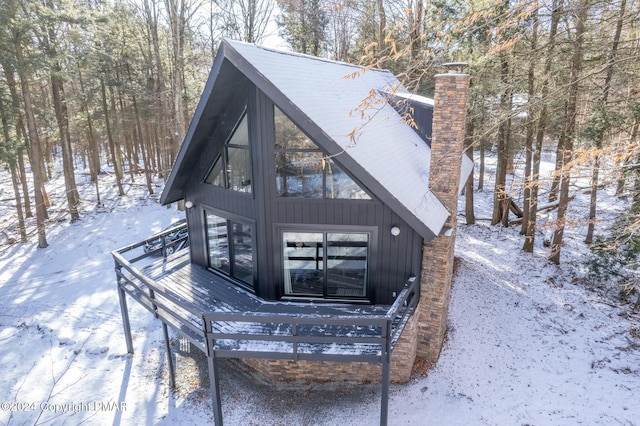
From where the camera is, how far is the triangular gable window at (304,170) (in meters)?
7.06

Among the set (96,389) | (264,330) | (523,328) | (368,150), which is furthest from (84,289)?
(523,328)

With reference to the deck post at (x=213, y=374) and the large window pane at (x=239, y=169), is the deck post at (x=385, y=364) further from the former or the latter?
the large window pane at (x=239, y=169)

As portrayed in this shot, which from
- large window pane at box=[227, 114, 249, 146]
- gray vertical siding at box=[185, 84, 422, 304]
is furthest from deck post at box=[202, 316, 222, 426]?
large window pane at box=[227, 114, 249, 146]

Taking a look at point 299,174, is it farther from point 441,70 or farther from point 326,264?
point 441,70

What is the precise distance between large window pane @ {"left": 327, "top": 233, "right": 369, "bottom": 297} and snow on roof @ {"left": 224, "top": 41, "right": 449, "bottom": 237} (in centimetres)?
127

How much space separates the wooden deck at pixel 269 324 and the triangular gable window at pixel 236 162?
240 cm

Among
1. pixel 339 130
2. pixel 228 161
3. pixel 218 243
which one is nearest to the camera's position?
pixel 339 130

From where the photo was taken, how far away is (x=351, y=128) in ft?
24.2

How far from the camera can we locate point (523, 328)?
9641 millimetres

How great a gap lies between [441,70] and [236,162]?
11384 mm

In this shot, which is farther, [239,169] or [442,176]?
[239,169]

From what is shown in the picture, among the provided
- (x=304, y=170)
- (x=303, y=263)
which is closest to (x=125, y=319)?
(x=303, y=263)

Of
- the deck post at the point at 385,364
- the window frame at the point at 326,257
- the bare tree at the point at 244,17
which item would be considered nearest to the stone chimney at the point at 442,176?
the window frame at the point at 326,257

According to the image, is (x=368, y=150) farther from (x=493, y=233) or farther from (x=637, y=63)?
(x=493, y=233)
